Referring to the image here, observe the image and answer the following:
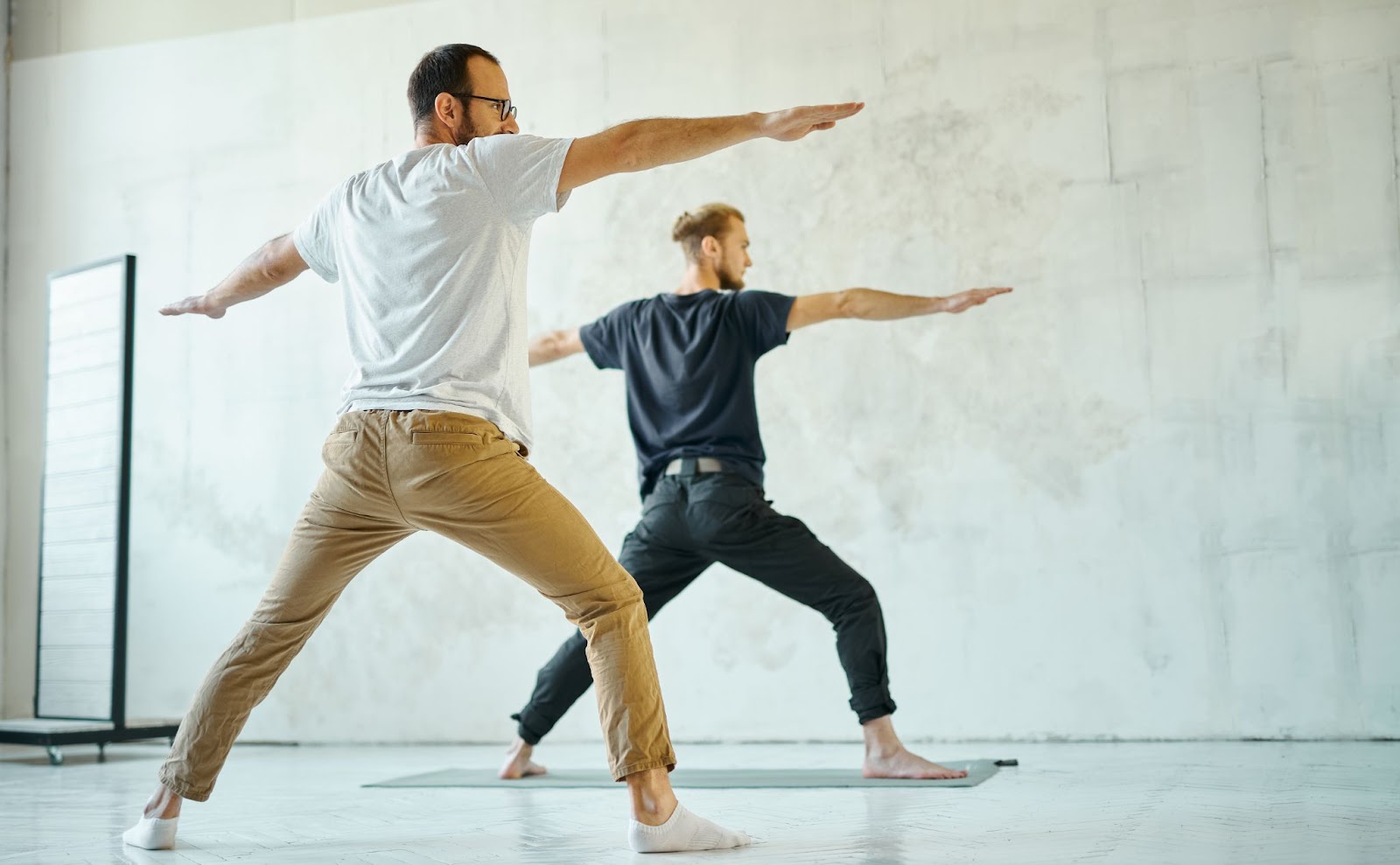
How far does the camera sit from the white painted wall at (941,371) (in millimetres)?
4395

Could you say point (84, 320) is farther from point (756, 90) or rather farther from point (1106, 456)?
point (1106, 456)

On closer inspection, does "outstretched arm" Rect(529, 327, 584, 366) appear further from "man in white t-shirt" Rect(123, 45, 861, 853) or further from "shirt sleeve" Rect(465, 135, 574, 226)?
"shirt sleeve" Rect(465, 135, 574, 226)

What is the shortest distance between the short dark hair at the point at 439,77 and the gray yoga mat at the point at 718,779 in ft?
6.42

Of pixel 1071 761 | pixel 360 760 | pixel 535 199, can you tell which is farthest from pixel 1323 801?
pixel 360 760

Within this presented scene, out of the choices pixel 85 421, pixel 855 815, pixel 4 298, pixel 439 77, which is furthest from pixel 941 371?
pixel 4 298

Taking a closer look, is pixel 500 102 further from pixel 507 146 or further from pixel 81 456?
pixel 81 456

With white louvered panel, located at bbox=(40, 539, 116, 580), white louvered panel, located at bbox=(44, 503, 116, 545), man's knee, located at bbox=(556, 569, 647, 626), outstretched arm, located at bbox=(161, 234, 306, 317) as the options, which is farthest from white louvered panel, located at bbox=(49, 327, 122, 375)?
man's knee, located at bbox=(556, 569, 647, 626)

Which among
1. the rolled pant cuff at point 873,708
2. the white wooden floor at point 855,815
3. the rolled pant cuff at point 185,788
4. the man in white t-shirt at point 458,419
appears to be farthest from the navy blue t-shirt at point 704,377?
the rolled pant cuff at point 185,788

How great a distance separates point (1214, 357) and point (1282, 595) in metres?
0.85

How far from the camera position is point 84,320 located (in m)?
5.42

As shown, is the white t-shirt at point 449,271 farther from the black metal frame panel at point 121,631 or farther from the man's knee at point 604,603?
the black metal frame panel at point 121,631

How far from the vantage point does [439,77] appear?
8.24 ft

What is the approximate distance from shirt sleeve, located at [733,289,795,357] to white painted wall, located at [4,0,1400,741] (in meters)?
1.36

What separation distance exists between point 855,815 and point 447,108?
1.73 metres
